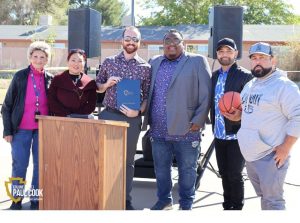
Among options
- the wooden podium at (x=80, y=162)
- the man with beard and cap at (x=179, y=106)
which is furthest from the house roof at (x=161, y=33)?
the wooden podium at (x=80, y=162)

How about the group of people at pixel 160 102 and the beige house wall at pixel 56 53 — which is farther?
the beige house wall at pixel 56 53

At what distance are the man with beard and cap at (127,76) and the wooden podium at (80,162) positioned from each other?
116cm

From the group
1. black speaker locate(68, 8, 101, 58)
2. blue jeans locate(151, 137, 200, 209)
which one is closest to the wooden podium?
blue jeans locate(151, 137, 200, 209)

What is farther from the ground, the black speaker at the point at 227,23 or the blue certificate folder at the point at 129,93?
the black speaker at the point at 227,23

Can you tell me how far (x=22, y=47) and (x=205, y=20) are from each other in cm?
1877

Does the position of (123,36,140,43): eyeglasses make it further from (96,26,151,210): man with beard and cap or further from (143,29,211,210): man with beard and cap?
(143,29,211,210): man with beard and cap

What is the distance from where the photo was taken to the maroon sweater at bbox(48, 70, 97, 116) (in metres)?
4.68

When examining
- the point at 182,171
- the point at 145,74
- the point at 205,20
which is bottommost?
the point at 182,171

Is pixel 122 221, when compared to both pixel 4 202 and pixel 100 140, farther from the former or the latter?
pixel 4 202

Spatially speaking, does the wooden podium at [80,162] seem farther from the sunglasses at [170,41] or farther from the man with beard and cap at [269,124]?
the sunglasses at [170,41]

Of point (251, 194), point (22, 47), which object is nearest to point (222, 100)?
point (251, 194)

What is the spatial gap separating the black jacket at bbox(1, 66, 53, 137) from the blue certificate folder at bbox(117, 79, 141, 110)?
1102 mm

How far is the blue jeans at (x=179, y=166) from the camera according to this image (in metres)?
4.92

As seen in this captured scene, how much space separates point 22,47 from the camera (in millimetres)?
43531
